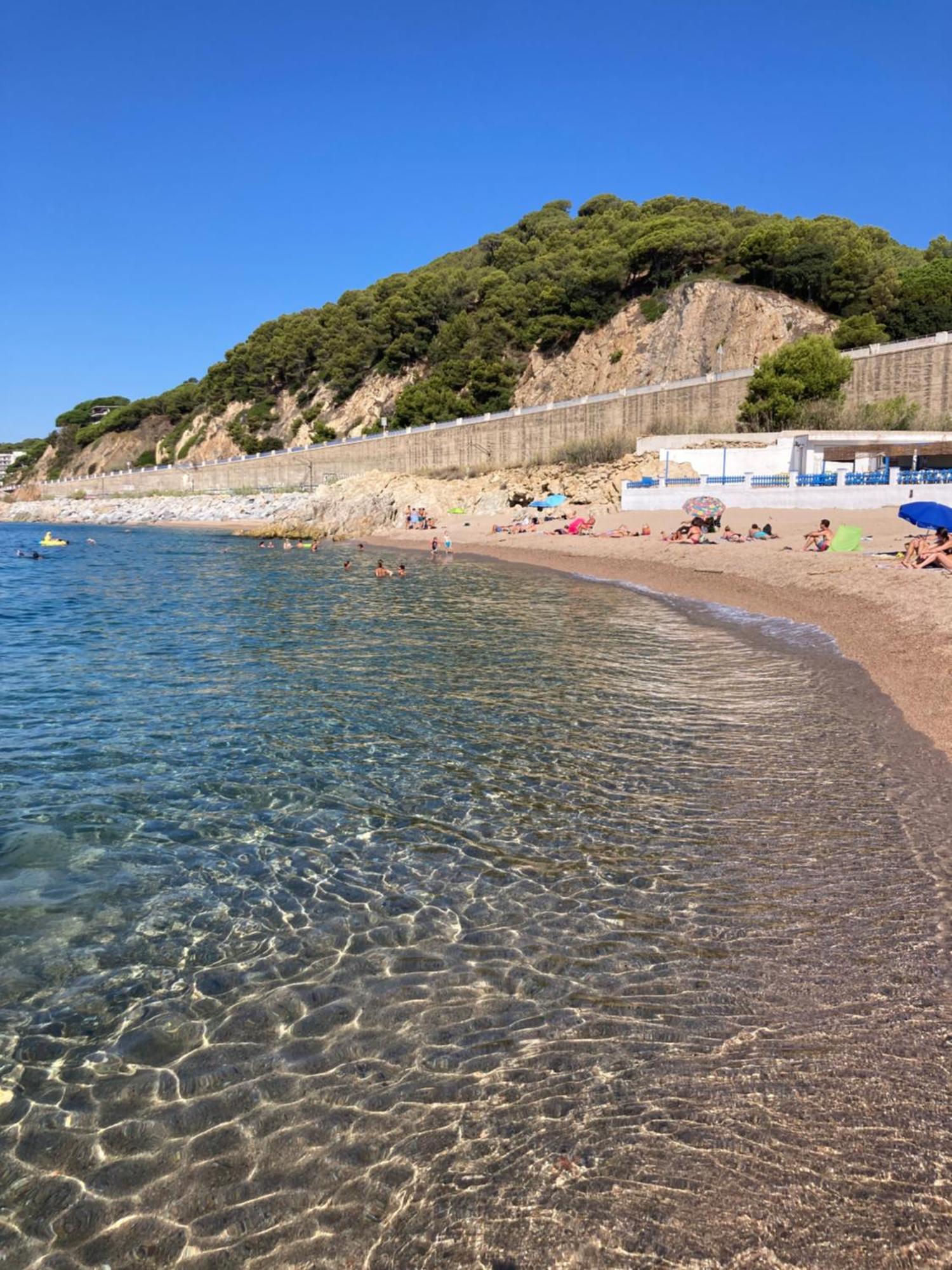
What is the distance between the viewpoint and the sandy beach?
10141mm

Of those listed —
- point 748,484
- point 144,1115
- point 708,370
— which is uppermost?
point 708,370

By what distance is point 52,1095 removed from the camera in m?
3.28

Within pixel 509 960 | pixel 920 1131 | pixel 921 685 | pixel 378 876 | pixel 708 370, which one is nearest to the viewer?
pixel 920 1131

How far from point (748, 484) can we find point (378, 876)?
28896 millimetres

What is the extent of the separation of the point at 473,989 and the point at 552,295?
68.5 metres

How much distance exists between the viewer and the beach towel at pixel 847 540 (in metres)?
20.4

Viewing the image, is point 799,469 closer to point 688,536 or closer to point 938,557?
point 688,536

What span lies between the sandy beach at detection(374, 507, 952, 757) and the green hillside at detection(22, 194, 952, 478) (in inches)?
1160

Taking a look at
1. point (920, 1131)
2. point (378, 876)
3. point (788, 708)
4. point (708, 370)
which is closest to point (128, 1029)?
point (378, 876)

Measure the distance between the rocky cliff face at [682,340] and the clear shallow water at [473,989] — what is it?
161 ft

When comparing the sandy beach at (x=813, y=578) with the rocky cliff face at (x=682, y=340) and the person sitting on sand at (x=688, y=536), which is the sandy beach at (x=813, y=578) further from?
the rocky cliff face at (x=682, y=340)

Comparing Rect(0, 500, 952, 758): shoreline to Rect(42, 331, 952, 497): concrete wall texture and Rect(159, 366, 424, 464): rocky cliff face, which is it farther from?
Rect(159, 366, 424, 464): rocky cliff face

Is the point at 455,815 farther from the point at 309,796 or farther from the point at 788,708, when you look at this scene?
the point at 788,708

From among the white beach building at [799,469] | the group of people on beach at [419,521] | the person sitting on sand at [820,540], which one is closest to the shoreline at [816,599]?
the person sitting on sand at [820,540]
